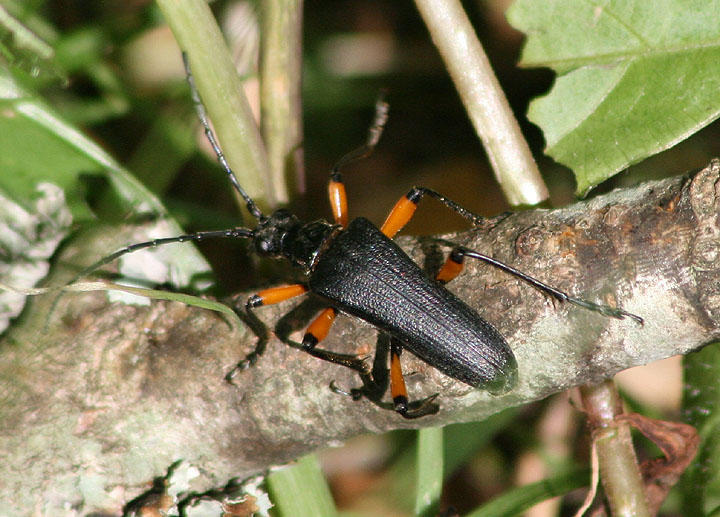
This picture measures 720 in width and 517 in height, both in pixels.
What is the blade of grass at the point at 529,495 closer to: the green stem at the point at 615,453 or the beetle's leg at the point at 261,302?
the green stem at the point at 615,453

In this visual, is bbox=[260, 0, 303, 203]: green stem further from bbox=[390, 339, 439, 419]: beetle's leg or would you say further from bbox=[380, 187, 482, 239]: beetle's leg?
bbox=[390, 339, 439, 419]: beetle's leg

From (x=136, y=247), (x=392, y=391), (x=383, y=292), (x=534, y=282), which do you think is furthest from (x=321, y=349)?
(x=136, y=247)

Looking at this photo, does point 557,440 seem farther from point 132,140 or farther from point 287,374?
point 132,140

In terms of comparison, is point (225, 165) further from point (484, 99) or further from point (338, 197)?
point (484, 99)

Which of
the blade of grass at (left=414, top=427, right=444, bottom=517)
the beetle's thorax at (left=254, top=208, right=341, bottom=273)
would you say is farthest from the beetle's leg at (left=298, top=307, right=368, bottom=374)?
the beetle's thorax at (left=254, top=208, right=341, bottom=273)

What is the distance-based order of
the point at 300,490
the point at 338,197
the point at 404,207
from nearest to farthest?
the point at 300,490
the point at 404,207
the point at 338,197

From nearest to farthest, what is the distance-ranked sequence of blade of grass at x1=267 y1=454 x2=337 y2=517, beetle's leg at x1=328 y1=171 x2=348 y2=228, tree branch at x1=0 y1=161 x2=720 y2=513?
tree branch at x1=0 y1=161 x2=720 y2=513 < blade of grass at x1=267 y1=454 x2=337 y2=517 < beetle's leg at x1=328 y1=171 x2=348 y2=228
